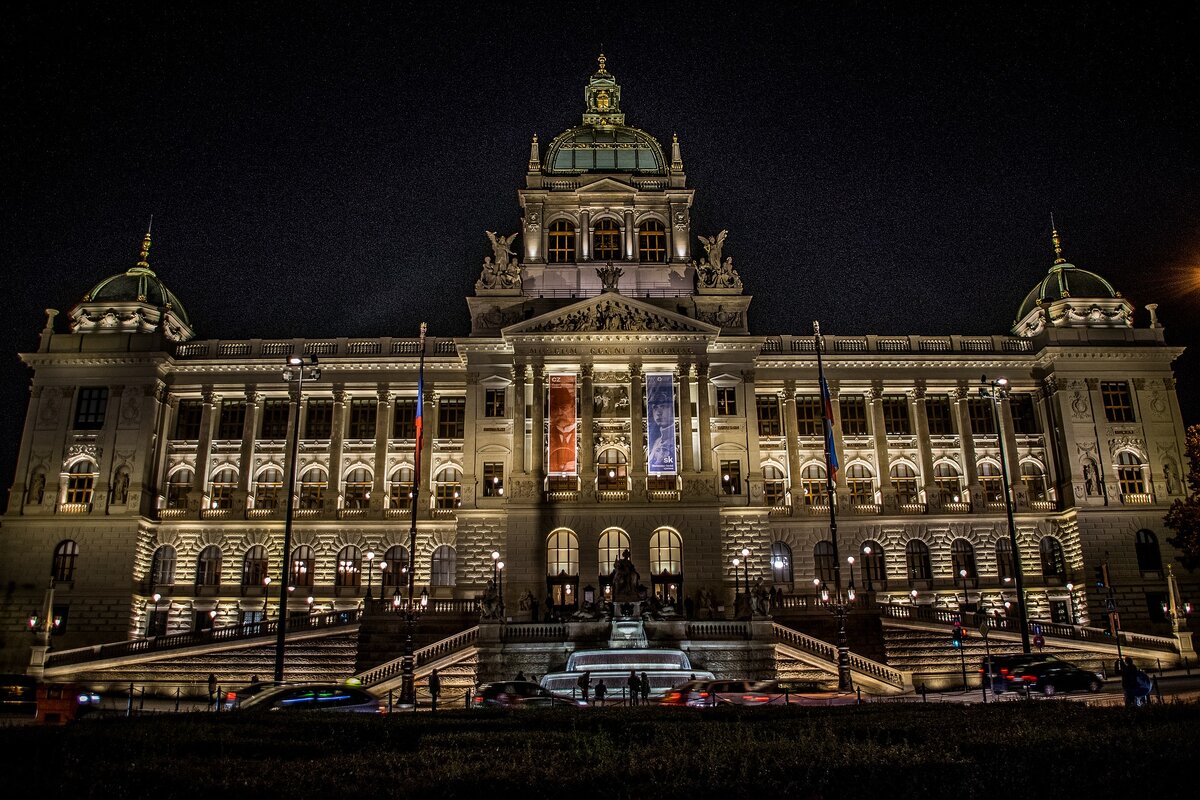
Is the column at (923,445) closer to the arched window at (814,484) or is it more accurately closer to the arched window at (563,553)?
the arched window at (814,484)

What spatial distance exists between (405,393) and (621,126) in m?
27.3

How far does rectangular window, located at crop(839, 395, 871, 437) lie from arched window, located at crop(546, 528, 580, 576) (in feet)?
68.9

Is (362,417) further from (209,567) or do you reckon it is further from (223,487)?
(209,567)

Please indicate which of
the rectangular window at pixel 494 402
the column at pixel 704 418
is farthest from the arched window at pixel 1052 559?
the rectangular window at pixel 494 402

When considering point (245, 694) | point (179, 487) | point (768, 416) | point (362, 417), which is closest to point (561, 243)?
point (362, 417)

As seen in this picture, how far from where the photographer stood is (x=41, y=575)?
5919cm

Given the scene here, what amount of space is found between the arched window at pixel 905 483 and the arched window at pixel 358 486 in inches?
1379

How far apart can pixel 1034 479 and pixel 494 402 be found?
36.2m

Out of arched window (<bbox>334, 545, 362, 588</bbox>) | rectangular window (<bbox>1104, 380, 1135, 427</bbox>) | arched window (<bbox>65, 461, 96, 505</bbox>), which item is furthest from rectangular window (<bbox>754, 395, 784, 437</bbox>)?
arched window (<bbox>65, 461, 96, 505</bbox>)

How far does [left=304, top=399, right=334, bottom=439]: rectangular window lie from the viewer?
64.9m

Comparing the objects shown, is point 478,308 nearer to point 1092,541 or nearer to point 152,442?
point 152,442

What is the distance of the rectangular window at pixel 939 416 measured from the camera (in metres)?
65.8

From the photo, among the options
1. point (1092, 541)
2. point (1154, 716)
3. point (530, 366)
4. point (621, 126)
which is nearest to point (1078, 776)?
point (1154, 716)

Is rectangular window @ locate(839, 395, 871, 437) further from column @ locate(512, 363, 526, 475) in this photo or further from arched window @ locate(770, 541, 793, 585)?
column @ locate(512, 363, 526, 475)
